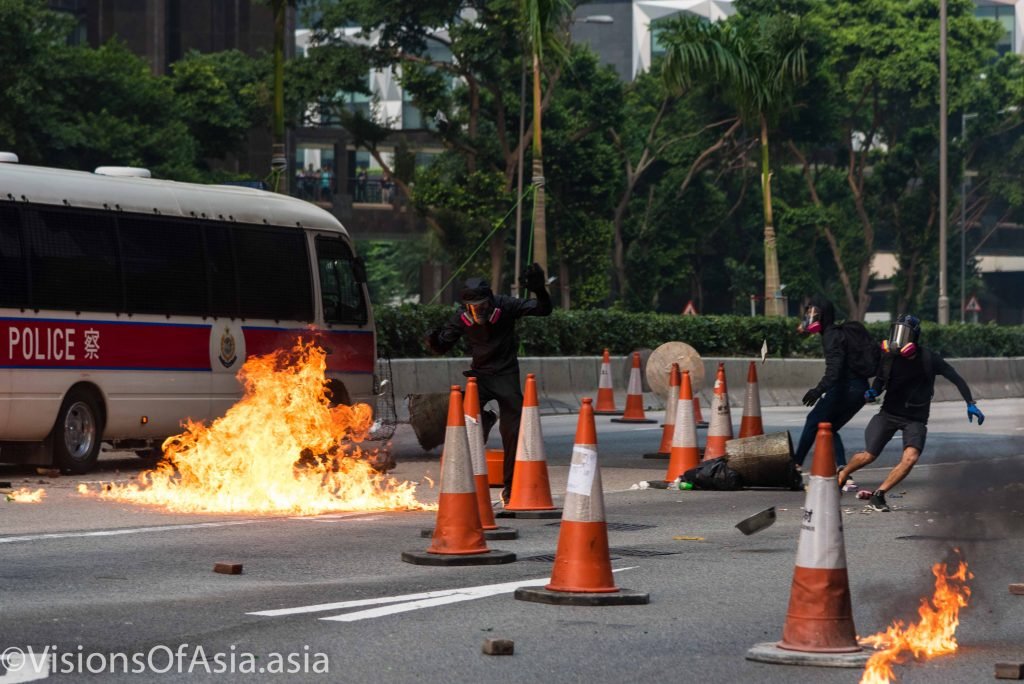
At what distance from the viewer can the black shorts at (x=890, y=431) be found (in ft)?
48.1

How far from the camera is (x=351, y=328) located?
20.5 meters

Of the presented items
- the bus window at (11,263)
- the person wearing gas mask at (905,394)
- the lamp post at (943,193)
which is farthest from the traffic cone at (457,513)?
the lamp post at (943,193)

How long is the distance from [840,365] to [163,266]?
681 centimetres

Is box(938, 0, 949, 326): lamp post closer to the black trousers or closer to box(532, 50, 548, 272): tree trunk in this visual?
box(532, 50, 548, 272): tree trunk

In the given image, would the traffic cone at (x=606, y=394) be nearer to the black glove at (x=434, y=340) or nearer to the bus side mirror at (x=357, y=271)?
the bus side mirror at (x=357, y=271)

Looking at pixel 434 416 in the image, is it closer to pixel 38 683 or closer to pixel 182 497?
pixel 182 497

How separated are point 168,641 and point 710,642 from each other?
2.33 meters

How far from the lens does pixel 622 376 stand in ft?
100

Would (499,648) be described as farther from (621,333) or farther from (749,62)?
(749,62)

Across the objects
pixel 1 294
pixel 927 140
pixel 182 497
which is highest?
pixel 927 140

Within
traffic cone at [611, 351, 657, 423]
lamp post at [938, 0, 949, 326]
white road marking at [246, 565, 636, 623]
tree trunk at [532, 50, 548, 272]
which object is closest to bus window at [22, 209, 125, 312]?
white road marking at [246, 565, 636, 623]

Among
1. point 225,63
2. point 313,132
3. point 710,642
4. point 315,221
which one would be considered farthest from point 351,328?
point 313,132

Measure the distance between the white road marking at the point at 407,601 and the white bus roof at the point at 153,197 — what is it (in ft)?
29.7

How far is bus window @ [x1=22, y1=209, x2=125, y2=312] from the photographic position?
17328 millimetres
